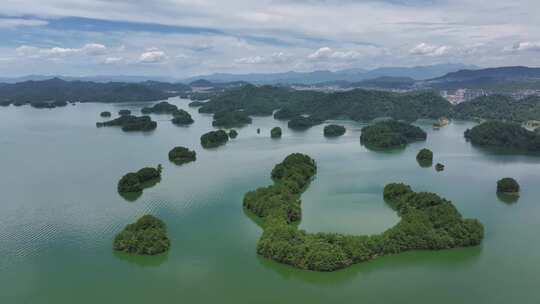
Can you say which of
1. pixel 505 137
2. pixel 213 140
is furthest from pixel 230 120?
Result: pixel 505 137

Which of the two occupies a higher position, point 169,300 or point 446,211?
point 446,211

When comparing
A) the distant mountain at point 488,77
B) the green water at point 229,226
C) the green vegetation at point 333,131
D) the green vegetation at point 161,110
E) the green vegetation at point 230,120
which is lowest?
the green water at point 229,226

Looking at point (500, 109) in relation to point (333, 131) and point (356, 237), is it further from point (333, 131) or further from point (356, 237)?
point (356, 237)

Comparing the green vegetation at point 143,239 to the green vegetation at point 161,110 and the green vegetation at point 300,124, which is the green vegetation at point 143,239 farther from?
the green vegetation at point 161,110

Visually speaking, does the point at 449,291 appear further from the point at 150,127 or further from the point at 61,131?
the point at 61,131

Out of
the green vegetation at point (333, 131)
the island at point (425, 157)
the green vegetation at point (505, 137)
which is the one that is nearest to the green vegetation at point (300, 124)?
the green vegetation at point (333, 131)

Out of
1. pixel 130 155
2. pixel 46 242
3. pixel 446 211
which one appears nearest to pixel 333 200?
pixel 446 211
